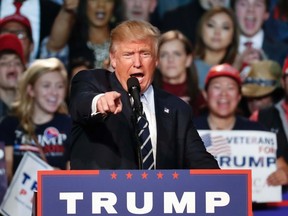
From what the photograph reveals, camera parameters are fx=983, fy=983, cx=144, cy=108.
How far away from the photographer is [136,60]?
3807 mm

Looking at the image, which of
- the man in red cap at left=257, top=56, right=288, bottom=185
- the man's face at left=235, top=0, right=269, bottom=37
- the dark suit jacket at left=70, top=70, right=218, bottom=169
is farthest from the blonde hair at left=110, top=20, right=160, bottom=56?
the man's face at left=235, top=0, right=269, bottom=37

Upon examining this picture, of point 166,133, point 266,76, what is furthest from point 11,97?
point 166,133

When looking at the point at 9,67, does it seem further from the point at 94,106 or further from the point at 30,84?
the point at 94,106

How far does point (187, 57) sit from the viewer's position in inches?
303

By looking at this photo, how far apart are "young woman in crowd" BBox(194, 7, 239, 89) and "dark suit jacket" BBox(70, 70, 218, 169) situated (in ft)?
12.4

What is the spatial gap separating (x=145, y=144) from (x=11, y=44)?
12.5 feet

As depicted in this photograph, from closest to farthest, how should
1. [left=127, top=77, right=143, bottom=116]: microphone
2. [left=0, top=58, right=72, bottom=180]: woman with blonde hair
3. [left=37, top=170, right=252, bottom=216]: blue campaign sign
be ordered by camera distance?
[left=37, top=170, right=252, bottom=216]: blue campaign sign < [left=127, top=77, right=143, bottom=116]: microphone < [left=0, top=58, right=72, bottom=180]: woman with blonde hair

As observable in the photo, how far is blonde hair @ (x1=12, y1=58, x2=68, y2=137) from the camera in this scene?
281 inches

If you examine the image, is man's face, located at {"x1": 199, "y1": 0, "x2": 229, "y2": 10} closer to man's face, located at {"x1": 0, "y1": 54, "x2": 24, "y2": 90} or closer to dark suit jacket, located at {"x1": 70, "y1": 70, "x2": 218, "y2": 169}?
man's face, located at {"x1": 0, "y1": 54, "x2": 24, "y2": 90}

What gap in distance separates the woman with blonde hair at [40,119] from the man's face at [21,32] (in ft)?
1.27

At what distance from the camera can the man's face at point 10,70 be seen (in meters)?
7.43

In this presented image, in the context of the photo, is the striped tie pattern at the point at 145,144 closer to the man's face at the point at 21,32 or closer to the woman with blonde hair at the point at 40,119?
the woman with blonde hair at the point at 40,119

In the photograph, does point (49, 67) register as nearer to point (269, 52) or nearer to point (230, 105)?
point (230, 105)

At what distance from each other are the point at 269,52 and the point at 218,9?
0.55m
